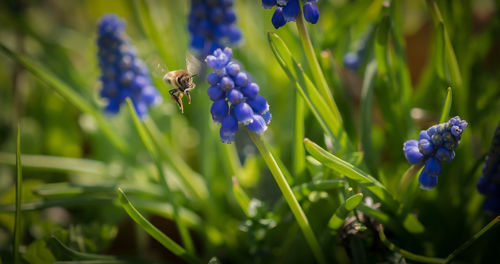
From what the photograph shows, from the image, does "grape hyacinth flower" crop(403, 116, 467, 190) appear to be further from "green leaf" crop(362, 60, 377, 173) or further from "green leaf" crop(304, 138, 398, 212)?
"green leaf" crop(362, 60, 377, 173)

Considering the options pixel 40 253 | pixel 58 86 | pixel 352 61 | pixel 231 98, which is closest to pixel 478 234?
pixel 231 98

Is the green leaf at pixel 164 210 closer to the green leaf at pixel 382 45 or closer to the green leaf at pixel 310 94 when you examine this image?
the green leaf at pixel 310 94

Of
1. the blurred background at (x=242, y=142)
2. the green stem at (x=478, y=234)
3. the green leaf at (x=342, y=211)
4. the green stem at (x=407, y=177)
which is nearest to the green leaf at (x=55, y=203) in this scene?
the blurred background at (x=242, y=142)

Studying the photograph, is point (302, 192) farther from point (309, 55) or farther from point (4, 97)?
point (4, 97)

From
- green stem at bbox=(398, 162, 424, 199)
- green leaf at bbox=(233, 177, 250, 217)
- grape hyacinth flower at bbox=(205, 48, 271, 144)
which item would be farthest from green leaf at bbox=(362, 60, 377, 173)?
grape hyacinth flower at bbox=(205, 48, 271, 144)

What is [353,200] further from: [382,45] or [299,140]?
[382,45]
